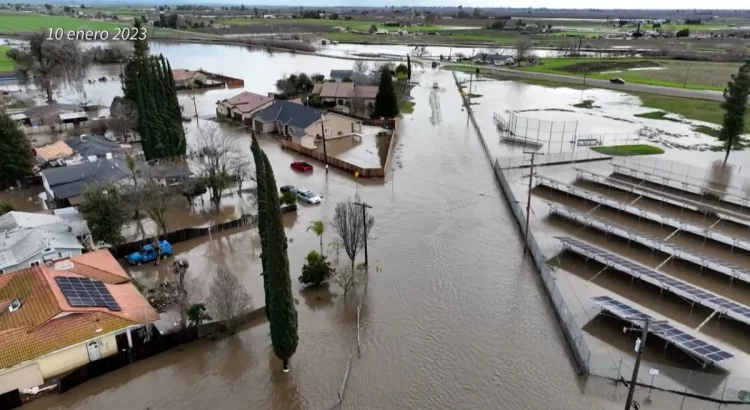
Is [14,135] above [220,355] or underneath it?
above

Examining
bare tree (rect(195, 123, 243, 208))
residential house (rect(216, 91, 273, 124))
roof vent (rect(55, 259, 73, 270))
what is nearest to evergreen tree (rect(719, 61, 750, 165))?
bare tree (rect(195, 123, 243, 208))

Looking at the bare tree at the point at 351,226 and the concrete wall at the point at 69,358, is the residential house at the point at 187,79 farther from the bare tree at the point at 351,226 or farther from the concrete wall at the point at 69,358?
the concrete wall at the point at 69,358

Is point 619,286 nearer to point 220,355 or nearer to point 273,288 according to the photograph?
point 273,288

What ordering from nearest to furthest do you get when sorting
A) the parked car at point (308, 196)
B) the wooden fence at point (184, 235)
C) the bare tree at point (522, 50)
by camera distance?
the wooden fence at point (184, 235) → the parked car at point (308, 196) → the bare tree at point (522, 50)

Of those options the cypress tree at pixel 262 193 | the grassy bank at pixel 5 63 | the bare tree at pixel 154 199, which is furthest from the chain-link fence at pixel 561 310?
the grassy bank at pixel 5 63

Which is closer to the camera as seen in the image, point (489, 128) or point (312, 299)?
point (312, 299)

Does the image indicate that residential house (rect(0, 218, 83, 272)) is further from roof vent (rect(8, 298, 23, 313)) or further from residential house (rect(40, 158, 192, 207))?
residential house (rect(40, 158, 192, 207))

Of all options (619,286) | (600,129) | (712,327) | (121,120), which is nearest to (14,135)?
(121,120)
